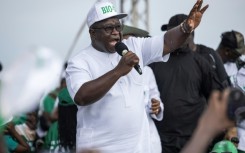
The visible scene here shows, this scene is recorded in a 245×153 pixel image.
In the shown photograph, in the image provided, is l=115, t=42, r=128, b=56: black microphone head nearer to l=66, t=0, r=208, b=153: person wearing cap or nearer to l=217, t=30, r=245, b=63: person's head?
l=66, t=0, r=208, b=153: person wearing cap

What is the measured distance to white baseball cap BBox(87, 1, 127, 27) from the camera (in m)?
5.18

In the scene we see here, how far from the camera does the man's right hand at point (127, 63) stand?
4.59 metres

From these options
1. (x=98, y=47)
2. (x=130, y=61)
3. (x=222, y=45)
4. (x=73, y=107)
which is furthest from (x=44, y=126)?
(x=130, y=61)

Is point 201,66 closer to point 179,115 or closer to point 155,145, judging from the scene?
point 179,115

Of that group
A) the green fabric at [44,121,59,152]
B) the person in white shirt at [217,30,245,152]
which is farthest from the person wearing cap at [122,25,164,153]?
the green fabric at [44,121,59,152]

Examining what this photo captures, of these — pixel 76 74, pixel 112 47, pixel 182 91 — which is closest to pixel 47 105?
pixel 76 74

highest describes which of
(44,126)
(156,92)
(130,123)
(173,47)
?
(173,47)

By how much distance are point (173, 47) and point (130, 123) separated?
0.72 meters

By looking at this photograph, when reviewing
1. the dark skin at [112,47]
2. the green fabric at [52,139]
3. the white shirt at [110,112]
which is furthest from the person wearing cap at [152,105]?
the green fabric at [52,139]

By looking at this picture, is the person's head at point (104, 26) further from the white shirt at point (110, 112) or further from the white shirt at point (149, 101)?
the white shirt at point (149, 101)

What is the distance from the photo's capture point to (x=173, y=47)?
203 inches

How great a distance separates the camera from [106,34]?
515 cm

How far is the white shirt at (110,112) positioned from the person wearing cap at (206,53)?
1.81 metres

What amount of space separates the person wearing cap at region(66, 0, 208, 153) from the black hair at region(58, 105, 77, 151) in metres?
2.38
